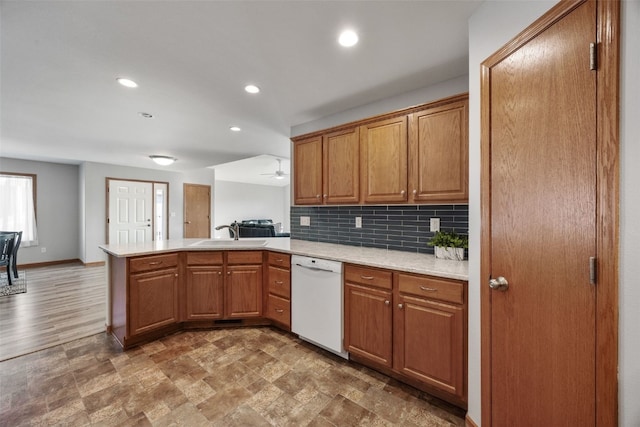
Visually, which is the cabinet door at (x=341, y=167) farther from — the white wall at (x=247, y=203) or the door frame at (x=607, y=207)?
the white wall at (x=247, y=203)

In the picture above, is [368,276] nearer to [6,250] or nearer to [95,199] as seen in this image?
[6,250]

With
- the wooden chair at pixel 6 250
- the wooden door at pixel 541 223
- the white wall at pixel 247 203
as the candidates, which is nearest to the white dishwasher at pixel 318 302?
the wooden door at pixel 541 223

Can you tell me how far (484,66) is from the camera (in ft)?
4.53

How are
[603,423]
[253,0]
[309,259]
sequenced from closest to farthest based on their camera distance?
[603,423] → [253,0] → [309,259]

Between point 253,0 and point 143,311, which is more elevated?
point 253,0

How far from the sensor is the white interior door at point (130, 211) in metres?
6.05

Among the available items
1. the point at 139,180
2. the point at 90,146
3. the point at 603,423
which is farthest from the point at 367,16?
the point at 139,180

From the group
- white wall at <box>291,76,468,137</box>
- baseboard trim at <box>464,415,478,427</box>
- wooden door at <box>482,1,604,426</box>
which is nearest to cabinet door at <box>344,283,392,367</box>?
baseboard trim at <box>464,415,478,427</box>

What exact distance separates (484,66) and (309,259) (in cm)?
180

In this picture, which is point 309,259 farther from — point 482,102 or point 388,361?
point 482,102

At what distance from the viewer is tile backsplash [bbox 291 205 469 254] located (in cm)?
225

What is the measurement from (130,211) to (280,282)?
5.55 m

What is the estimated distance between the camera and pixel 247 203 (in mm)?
10109

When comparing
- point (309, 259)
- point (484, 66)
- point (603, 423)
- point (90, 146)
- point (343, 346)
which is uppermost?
point (90, 146)
